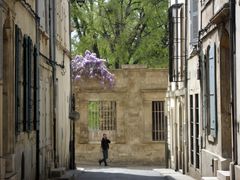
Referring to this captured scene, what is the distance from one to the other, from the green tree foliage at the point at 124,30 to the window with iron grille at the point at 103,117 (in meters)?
7.19

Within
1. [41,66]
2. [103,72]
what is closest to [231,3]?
→ [41,66]

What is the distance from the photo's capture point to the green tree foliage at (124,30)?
142 ft

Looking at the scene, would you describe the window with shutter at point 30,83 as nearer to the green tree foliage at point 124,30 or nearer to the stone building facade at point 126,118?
the stone building facade at point 126,118

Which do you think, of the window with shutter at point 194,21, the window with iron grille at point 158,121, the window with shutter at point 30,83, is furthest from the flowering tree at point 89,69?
the window with shutter at point 30,83

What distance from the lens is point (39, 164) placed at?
18.0 m

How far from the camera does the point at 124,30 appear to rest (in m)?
43.5

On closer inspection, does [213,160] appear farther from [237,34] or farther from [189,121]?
[189,121]

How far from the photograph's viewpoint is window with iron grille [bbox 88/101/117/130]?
3662cm

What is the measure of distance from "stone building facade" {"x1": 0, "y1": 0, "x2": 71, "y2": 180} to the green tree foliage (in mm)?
16377

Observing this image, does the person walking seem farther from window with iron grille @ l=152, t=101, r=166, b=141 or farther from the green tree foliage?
the green tree foliage

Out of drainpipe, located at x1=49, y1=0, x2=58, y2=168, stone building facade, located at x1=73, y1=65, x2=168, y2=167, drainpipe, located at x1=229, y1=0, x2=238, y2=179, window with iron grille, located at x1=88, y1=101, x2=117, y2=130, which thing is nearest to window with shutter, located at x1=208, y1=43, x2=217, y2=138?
drainpipe, located at x1=229, y1=0, x2=238, y2=179

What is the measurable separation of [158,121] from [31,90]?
68.1ft

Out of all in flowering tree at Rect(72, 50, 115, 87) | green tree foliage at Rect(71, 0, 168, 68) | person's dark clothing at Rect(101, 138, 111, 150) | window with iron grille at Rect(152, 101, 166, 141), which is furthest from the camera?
green tree foliage at Rect(71, 0, 168, 68)

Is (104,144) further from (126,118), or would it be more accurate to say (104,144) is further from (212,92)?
(212,92)
